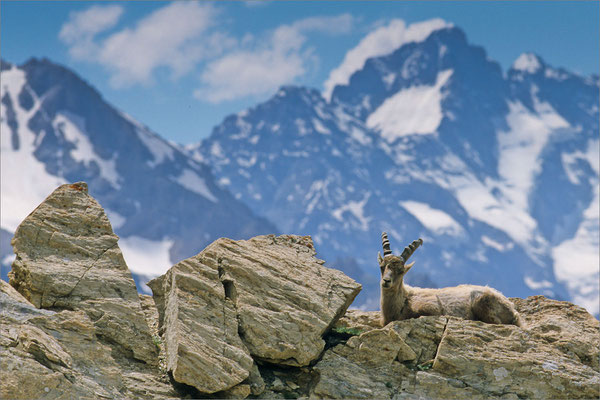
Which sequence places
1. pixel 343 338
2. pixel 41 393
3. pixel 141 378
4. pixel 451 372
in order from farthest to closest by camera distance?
pixel 343 338 < pixel 451 372 < pixel 141 378 < pixel 41 393

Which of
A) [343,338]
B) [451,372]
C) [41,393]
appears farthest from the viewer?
[343,338]

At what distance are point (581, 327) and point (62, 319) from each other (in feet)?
52.1

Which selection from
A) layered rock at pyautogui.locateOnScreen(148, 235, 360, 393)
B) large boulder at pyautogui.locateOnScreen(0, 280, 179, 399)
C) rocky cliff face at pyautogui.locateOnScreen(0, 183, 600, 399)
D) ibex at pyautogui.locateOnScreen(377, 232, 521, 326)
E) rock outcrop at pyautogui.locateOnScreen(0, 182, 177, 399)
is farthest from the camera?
ibex at pyautogui.locateOnScreen(377, 232, 521, 326)

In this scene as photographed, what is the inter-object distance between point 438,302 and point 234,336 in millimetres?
7360

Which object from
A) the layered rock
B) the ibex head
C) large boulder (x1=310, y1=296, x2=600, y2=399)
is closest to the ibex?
the ibex head

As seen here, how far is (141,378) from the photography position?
20.6 m

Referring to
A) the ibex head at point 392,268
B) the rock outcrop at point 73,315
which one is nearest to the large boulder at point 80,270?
the rock outcrop at point 73,315

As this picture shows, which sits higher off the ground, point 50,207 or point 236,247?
point 236,247

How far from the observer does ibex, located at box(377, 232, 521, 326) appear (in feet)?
81.5

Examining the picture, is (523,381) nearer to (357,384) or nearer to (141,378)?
(357,384)

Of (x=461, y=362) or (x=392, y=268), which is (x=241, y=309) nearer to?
(x=392, y=268)

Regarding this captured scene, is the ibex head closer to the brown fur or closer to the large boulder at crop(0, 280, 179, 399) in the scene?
the brown fur

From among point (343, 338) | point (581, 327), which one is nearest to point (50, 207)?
point (343, 338)

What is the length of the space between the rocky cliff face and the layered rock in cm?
4
